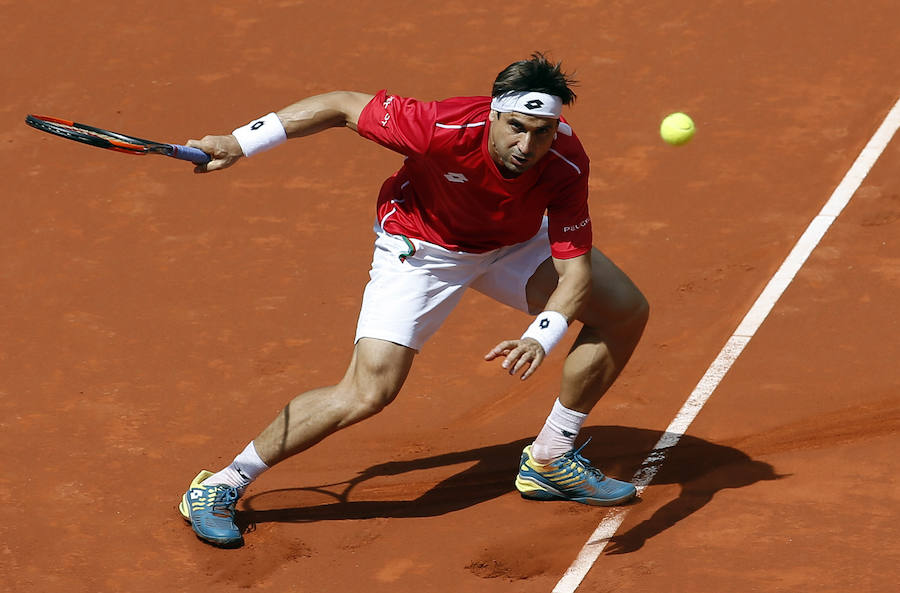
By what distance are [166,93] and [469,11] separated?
2.67 m

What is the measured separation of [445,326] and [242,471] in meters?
2.13

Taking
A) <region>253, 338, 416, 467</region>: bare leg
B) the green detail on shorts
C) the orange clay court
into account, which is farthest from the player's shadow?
the green detail on shorts

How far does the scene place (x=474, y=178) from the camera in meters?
6.07

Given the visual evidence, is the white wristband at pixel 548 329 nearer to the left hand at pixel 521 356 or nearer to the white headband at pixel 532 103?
the left hand at pixel 521 356

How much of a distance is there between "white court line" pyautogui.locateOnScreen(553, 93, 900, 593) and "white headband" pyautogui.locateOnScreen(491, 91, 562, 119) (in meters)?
1.83

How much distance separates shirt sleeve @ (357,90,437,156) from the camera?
19.8 feet

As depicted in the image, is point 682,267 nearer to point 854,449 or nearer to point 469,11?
point 854,449

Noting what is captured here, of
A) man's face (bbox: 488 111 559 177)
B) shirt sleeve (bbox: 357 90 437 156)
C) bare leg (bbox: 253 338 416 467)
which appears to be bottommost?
bare leg (bbox: 253 338 416 467)

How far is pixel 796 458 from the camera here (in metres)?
6.65

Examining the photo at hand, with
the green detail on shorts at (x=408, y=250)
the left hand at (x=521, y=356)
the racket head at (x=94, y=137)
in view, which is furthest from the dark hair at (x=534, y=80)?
the racket head at (x=94, y=137)

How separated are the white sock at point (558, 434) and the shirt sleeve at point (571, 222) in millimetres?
810

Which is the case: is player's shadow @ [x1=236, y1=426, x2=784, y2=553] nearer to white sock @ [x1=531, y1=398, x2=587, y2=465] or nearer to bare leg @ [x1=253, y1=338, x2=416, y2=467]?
white sock @ [x1=531, y1=398, x2=587, y2=465]

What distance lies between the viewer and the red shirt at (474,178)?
6.03m

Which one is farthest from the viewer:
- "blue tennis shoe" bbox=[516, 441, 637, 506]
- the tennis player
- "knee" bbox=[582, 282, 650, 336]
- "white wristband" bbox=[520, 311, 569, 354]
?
"blue tennis shoe" bbox=[516, 441, 637, 506]
